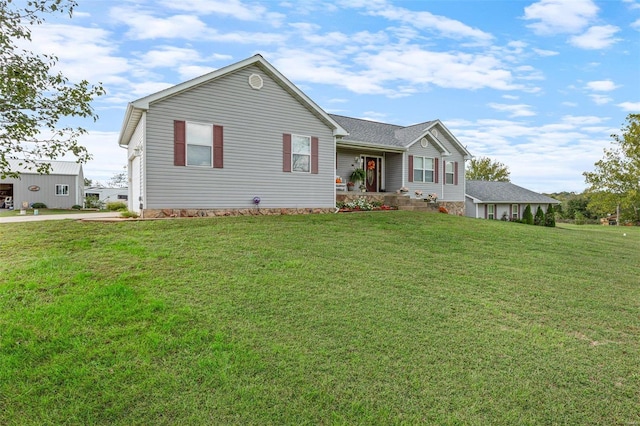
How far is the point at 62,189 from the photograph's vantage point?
2814 centimetres

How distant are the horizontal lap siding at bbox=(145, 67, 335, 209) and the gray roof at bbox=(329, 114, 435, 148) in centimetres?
395

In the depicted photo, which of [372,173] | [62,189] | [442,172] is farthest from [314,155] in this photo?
[62,189]

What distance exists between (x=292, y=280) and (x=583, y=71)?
15887 mm

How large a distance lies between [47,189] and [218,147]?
24363 mm

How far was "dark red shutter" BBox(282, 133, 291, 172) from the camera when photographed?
12734 mm

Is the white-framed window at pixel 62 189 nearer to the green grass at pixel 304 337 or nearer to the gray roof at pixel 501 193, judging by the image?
the green grass at pixel 304 337

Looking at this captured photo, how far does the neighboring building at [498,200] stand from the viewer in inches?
1113

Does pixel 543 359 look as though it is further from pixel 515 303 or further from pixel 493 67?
pixel 493 67

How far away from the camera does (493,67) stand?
14703 mm

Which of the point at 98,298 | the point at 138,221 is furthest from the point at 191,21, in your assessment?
the point at 98,298

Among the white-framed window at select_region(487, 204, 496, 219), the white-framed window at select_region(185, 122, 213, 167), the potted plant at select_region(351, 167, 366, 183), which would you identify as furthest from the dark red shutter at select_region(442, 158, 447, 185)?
the white-framed window at select_region(185, 122, 213, 167)

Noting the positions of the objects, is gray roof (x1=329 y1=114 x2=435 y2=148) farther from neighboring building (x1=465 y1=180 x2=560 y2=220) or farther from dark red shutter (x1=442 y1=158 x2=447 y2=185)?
neighboring building (x1=465 y1=180 x2=560 y2=220)

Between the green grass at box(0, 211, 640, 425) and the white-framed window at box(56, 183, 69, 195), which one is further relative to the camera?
the white-framed window at box(56, 183, 69, 195)

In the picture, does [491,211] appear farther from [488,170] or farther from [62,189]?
[62,189]
